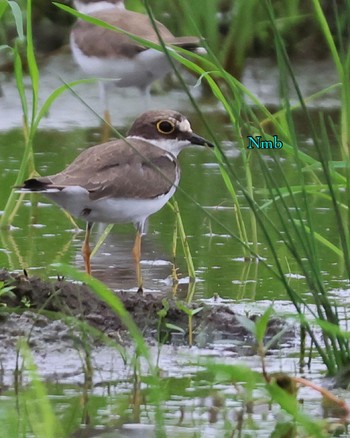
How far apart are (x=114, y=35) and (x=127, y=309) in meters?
5.25

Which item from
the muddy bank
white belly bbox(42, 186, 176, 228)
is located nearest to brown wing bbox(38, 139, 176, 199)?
white belly bbox(42, 186, 176, 228)

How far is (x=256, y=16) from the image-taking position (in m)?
9.66

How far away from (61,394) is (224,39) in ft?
21.0

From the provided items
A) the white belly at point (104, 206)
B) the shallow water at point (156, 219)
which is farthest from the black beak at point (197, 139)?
the white belly at point (104, 206)

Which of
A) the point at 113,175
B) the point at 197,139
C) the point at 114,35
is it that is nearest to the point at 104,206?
→ the point at 113,175

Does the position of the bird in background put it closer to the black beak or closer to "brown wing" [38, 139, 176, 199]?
the black beak

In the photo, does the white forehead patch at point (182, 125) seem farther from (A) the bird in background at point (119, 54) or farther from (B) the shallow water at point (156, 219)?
(A) the bird in background at point (119, 54)

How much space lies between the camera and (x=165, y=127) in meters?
6.13

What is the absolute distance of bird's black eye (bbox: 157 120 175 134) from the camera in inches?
241

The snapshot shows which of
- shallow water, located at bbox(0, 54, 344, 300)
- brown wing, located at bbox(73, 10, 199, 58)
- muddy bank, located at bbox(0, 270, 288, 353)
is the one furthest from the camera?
brown wing, located at bbox(73, 10, 199, 58)

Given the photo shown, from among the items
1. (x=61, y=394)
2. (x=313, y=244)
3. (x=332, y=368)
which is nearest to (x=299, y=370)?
(x=332, y=368)

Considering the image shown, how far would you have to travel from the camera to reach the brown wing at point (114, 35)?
912 cm

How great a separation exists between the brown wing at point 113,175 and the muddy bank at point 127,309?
97 centimetres

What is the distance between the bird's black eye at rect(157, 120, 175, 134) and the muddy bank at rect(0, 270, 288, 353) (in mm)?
1725
